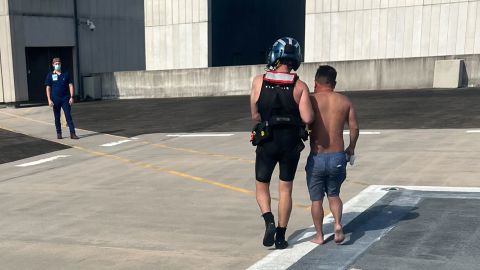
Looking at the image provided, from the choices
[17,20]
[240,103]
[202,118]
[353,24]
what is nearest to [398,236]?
[202,118]

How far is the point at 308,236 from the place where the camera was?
4.98 meters

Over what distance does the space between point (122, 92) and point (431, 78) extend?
44.8ft

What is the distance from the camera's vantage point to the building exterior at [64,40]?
67.9 ft

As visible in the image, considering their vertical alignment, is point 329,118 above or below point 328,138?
above

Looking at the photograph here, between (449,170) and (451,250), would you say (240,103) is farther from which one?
(451,250)

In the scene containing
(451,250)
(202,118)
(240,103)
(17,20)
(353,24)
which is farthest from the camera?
(353,24)

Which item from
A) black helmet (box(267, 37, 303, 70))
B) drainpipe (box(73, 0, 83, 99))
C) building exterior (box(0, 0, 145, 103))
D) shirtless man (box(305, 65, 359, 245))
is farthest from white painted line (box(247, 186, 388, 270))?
drainpipe (box(73, 0, 83, 99))

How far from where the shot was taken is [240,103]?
60.6 ft

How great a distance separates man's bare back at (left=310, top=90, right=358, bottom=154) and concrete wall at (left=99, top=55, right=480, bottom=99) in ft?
51.7

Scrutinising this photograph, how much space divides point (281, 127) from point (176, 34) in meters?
22.0

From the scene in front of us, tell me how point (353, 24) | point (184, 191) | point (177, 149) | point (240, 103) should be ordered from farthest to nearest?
1. point (353, 24)
2. point (240, 103)
3. point (177, 149)
4. point (184, 191)

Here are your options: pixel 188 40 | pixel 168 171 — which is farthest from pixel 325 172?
pixel 188 40

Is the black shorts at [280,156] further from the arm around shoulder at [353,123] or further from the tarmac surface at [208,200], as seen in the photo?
the tarmac surface at [208,200]

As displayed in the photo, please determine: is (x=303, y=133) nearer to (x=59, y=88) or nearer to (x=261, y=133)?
(x=261, y=133)
